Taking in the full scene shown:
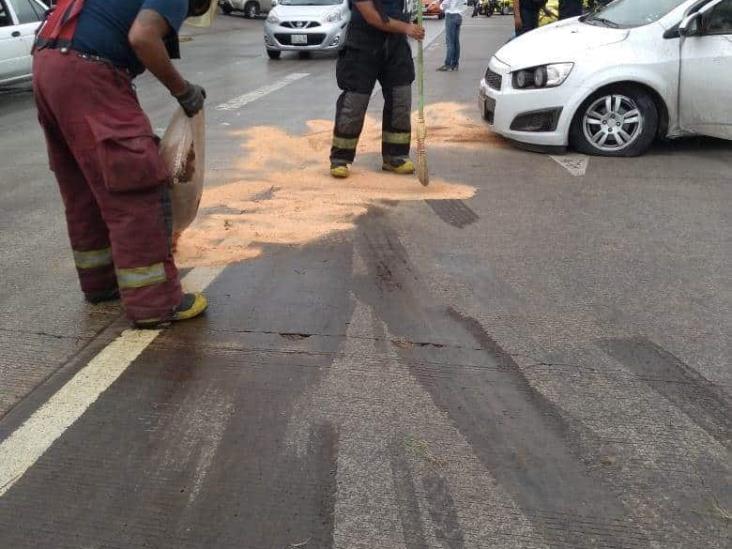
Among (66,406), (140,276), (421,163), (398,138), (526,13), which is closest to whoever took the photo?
(66,406)

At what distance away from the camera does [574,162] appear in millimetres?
6551

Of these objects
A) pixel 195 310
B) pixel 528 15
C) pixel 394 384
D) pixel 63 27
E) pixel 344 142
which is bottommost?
pixel 394 384

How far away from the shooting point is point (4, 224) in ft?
16.8

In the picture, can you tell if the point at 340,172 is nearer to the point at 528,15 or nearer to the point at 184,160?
the point at 184,160

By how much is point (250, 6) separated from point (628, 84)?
30.1 m

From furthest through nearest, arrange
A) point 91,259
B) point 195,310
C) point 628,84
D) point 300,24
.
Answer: point 300,24, point 628,84, point 91,259, point 195,310

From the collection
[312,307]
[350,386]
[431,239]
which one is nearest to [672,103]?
[431,239]

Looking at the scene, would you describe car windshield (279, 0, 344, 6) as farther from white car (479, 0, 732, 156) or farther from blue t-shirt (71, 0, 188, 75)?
blue t-shirt (71, 0, 188, 75)

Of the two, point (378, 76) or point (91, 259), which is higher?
point (378, 76)

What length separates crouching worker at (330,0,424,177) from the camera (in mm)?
5512

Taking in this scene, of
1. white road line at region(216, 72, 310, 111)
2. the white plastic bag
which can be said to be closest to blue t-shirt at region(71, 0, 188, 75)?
the white plastic bag

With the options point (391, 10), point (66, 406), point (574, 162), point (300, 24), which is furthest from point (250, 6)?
point (66, 406)

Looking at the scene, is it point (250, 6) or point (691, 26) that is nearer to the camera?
point (691, 26)

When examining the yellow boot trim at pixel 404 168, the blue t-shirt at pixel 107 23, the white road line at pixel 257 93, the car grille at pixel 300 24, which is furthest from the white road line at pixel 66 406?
the car grille at pixel 300 24
